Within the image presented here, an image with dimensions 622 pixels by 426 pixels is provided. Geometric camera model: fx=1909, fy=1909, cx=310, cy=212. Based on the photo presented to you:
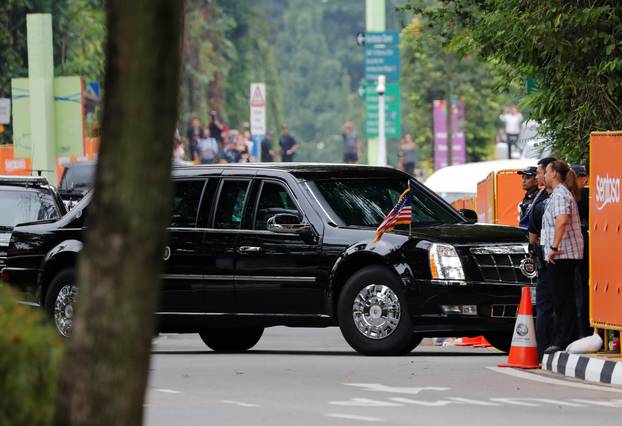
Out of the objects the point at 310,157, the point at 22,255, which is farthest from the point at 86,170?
the point at 310,157

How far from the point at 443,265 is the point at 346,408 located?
4374 millimetres

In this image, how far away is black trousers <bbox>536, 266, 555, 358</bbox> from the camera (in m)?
14.9

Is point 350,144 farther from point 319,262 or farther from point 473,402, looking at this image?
point 473,402

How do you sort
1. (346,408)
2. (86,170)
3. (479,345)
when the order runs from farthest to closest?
(86,170) → (479,345) → (346,408)

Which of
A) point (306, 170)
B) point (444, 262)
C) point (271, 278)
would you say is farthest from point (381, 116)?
point (444, 262)

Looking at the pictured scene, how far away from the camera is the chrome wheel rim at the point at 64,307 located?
57.2 ft

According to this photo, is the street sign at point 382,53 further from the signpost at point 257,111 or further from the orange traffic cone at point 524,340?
the orange traffic cone at point 524,340

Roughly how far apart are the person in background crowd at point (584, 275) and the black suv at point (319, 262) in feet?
1.58

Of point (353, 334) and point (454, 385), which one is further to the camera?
point (353, 334)

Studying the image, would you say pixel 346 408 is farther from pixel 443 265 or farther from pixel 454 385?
pixel 443 265

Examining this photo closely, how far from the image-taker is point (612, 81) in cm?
1798

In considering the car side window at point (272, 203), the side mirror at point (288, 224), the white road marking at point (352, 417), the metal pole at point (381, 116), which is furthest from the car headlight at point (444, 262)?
the metal pole at point (381, 116)

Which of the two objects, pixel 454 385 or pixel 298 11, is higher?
pixel 298 11

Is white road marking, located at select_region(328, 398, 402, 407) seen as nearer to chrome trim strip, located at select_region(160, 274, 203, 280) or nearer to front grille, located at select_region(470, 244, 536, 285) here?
front grille, located at select_region(470, 244, 536, 285)
